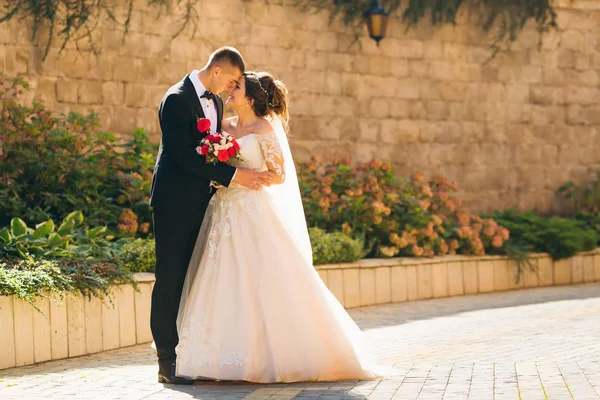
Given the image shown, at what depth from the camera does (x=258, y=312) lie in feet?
18.1

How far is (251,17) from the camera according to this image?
11.5 metres

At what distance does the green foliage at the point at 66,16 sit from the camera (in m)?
9.91

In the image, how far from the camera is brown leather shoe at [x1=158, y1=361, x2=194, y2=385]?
548cm

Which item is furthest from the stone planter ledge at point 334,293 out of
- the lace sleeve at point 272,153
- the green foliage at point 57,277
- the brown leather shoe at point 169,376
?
the lace sleeve at point 272,153

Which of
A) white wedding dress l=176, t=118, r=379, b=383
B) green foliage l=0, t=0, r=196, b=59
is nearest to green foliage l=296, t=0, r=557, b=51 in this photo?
green foliage l=0, t=0, r=196, b=59

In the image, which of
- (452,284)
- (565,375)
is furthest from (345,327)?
(452,284)

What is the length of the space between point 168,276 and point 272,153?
912 millimetres

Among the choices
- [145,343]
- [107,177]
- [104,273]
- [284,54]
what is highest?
[284,54]

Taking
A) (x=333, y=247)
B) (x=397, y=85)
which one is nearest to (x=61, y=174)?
(x=333, y=247)

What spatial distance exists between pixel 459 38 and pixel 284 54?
9.07 feet

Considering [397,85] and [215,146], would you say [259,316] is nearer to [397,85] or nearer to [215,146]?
[215,146]

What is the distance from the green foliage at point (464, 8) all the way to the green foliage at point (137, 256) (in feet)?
16.2

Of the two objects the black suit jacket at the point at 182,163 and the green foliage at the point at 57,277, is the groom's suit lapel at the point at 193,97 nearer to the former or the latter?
the black suit jacket at the point at 182,163

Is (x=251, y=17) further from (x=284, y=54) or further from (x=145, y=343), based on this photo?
(x=145, y=343)
